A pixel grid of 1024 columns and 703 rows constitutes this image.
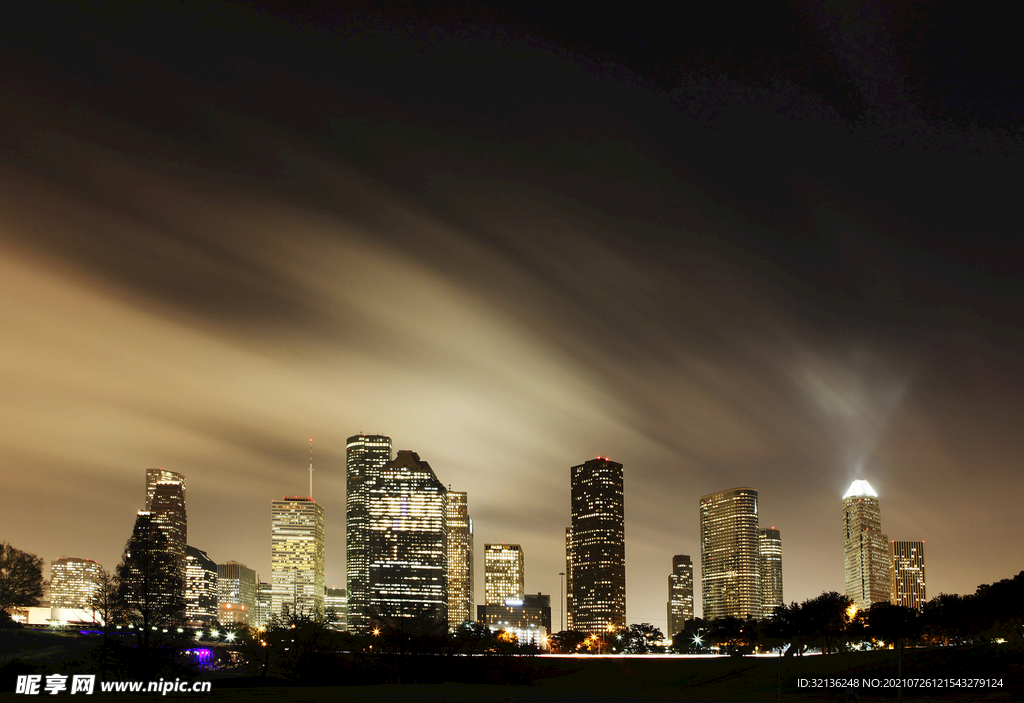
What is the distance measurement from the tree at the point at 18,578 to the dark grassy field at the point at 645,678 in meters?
17.3

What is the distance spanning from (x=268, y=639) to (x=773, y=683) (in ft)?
186

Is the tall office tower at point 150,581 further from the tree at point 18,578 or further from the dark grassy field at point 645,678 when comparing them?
the tree at point 18,578

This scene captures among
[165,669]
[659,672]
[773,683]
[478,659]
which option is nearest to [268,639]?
[478,659]

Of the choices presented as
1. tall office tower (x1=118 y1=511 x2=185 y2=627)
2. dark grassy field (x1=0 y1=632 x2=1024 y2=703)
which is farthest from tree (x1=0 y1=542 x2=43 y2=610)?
tall office tower (x1=118 y1=511 x2=185 y2=627)

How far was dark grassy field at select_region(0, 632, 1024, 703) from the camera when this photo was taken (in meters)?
52.2

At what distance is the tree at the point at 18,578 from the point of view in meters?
144

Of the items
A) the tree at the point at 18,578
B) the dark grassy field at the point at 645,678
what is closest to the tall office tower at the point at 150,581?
the dark grassy field at the point at 645,678

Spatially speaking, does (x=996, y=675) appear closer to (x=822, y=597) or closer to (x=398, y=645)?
(x=398, y=645)

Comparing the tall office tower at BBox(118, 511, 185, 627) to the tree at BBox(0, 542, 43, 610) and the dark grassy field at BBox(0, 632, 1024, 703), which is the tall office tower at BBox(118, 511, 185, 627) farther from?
the tree at BBox(0, 542, 43, 610)

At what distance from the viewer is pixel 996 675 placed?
2466 inches

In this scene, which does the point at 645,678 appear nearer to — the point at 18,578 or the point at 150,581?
the point at 150,581

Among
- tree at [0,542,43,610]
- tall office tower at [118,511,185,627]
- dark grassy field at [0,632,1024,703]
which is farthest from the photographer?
tree at [0,542,43,610]

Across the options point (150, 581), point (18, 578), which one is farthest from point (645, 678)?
point (18, 578)

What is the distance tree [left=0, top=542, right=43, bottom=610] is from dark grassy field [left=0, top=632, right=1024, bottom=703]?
1734 centimetres
